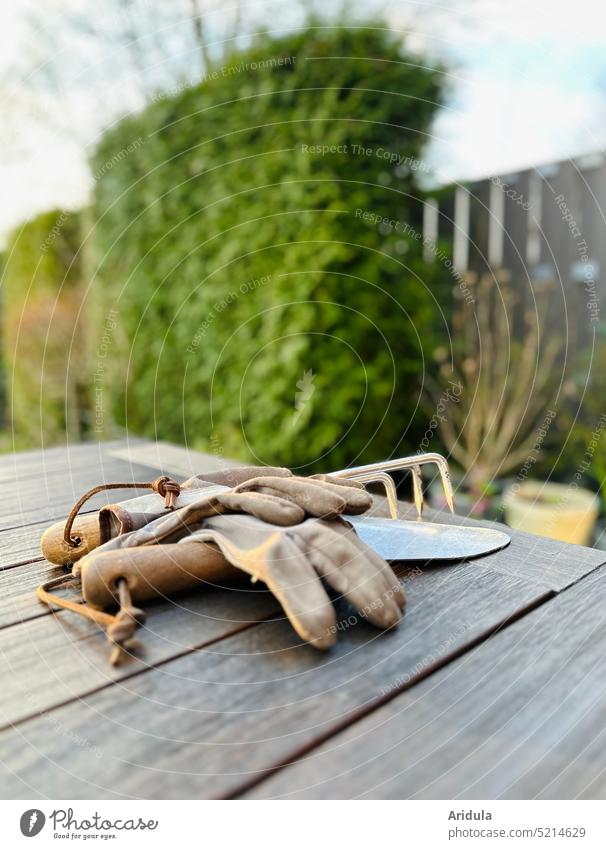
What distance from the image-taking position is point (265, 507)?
747 millimetres

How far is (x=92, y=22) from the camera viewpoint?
8.46 feet

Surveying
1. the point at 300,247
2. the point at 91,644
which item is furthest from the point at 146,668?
the point at 300,247

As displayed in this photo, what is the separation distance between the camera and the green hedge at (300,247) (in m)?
2.31

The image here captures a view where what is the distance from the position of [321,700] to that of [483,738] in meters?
0.14

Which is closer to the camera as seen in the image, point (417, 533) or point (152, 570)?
point (152, 570)

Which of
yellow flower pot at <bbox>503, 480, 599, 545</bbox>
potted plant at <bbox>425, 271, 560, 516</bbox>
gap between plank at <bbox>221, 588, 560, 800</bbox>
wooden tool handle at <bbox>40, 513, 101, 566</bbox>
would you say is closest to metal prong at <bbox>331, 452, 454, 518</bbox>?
gap between plank at <bbox>221, 588, 560, 800</bbox>

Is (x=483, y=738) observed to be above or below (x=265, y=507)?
below

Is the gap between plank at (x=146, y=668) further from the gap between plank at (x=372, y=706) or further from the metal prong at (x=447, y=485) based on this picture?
the metal prong at (x=447, y=485)

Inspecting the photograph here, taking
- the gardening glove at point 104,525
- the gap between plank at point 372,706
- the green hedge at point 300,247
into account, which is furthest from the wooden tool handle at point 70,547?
the green hedge at point 300,247

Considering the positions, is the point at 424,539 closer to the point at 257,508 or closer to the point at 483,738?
the point at 257,508

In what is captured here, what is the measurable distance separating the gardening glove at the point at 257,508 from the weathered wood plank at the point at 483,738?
23 centimetres

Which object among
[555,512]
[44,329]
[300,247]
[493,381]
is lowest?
[555,512]

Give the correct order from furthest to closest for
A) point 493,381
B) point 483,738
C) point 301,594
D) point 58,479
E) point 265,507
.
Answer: point 493,381 → point 58,479 → point 265,507 → point 301,594 → point 483,738
